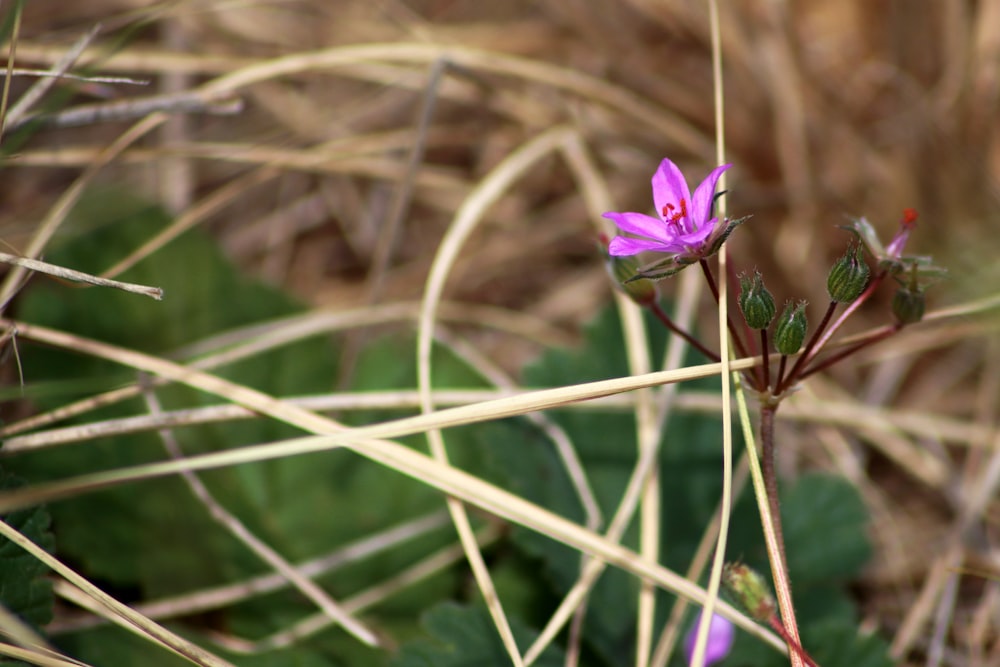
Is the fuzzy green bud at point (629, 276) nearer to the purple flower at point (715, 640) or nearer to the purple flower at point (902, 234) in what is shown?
the purple flower at point (902, 234)

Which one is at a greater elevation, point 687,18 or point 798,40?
point 687,18

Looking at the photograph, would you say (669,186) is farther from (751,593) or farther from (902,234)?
(751,593)

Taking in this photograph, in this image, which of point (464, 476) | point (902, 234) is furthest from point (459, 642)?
point (902, 234)

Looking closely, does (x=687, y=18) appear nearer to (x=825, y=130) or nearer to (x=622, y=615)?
(x=825, y=130)

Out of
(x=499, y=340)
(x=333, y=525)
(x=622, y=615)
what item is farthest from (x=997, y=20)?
(x=333, y=525)

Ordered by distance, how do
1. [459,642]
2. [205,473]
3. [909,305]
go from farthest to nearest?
[205,473]
[459,642]
[909,305]

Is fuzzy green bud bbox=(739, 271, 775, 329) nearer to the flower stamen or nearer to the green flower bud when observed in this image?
the flower stamen
